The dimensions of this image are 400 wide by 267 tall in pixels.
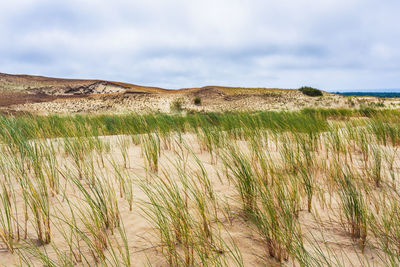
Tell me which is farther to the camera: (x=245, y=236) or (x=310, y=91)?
(x=310, y=91)

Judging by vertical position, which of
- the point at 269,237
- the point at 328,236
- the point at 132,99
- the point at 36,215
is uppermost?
the point at 132,99

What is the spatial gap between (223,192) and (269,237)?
779 millimetres

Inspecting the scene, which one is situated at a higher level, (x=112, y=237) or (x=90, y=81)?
(x=90, y=81)

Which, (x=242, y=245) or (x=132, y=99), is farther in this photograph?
(x=132, y=99)

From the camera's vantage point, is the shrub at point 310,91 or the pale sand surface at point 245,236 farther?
the shrub at point 310,91

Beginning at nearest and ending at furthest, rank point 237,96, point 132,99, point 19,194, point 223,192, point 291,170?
point 19,194
point 223,192
point 291,170
point 132,99
point 237,96

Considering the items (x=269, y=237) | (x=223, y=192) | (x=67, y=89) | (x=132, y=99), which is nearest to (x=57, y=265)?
(x=269, y=237)

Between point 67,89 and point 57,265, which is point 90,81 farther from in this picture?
point 57,265

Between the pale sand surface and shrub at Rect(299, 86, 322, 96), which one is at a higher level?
shrub at Rect(299, 86, 322, 96)

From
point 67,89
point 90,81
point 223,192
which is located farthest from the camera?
point 90,81

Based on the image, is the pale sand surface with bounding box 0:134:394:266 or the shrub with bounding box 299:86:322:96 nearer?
the pale sand surface with bounding box 0:134:394:266

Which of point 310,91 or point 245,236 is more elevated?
point 310,91

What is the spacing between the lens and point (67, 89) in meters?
36.1

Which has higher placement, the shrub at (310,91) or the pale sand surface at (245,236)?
the shrub at (310,91)
